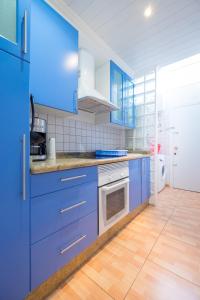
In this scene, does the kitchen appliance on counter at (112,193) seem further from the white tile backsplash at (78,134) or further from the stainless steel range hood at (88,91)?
the stainless steel range hood at (88,91)

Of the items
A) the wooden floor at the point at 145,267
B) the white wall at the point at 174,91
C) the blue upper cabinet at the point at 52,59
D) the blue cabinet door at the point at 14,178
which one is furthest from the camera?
the white wall at the point at 174,91

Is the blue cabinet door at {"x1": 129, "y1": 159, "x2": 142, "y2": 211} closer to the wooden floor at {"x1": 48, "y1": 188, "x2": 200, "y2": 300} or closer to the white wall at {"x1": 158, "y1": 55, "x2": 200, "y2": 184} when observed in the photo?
the wooden floor at {"x1": 48, "y1": 188, "x2": 200, "y2": 300}

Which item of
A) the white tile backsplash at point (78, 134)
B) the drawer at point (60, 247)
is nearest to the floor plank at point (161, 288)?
the drawer at point (60, 247)

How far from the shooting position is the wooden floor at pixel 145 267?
920 mm

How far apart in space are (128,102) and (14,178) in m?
2.16

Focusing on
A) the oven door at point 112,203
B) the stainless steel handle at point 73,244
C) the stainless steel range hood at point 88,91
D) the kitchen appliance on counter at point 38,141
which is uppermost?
the stainless steel range hood at point 88,91

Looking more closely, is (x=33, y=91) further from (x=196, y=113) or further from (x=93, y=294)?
(x=196, y=113)

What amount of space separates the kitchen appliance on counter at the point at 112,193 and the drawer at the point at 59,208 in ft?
0.44

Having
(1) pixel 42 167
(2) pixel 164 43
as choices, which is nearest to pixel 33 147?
(1) pixel 42 167

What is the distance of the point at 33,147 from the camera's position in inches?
44.7

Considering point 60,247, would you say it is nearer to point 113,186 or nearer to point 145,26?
point 113,186

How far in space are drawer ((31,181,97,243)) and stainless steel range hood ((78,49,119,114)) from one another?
3.00 feet

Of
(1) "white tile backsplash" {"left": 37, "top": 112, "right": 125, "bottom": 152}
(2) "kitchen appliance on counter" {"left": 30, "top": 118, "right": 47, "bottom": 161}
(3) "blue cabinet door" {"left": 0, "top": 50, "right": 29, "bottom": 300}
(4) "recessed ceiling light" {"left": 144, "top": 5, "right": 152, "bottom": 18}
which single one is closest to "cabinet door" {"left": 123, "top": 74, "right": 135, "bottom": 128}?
(1) "white tile backsplash" {"left": 37, "top": 112, "right": 125, "bottom": 152}

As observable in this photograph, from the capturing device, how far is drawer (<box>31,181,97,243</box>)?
0.81 m
